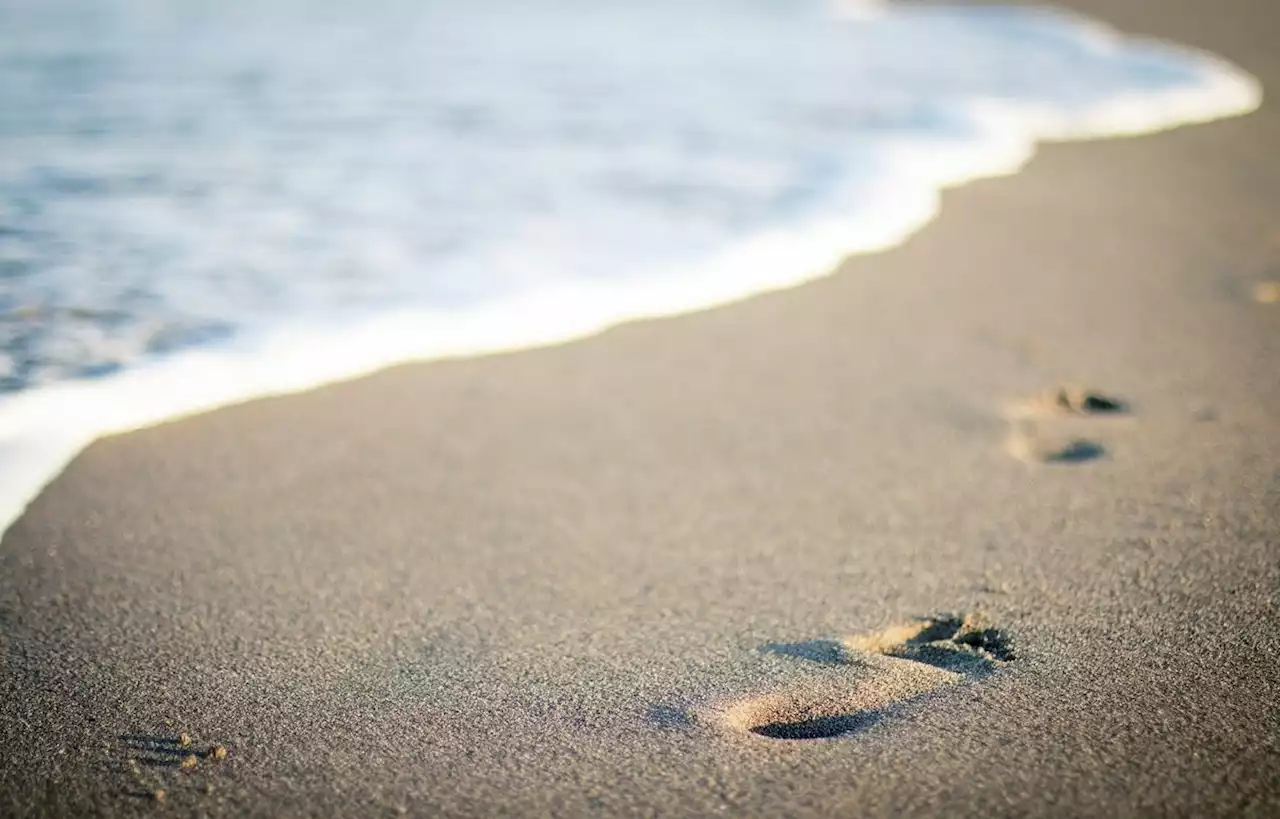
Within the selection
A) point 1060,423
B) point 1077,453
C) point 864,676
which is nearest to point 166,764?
point 864,676

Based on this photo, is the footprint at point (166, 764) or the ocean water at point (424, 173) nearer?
the footprint at point (166, 764)

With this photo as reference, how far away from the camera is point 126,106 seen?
549 cm

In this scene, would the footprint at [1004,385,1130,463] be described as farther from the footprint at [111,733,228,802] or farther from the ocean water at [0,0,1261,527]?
the footprint at [111,733,228,802]

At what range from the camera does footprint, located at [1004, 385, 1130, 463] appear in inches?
95.5

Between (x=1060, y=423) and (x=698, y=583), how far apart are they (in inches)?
44.6

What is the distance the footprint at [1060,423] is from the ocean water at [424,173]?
103 cm

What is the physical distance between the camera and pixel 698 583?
2000 millimetres

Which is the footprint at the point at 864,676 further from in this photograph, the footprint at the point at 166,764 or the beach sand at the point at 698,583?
the footprint at the point at 166,764

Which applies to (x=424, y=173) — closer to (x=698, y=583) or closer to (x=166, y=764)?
(x=698, y=583)

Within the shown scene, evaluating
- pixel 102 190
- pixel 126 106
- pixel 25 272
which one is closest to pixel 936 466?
pixel 25 272

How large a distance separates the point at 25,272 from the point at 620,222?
6.50 ft

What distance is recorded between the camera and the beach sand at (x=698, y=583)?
1528 mm

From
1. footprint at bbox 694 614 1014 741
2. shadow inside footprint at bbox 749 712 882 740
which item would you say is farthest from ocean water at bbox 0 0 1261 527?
shadow inside footprint at bbox 749 712 882 740

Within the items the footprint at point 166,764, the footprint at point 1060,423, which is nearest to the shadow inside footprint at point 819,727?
the footprint at point 166,764
